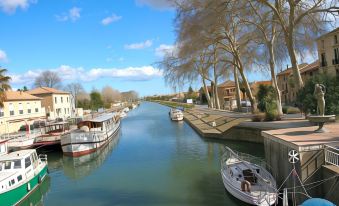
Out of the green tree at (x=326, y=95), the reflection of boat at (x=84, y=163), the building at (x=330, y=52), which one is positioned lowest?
the reflection of boat at (x=84, y=163)

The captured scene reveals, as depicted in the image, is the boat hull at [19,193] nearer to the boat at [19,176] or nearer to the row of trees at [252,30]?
the boat at [19,176]

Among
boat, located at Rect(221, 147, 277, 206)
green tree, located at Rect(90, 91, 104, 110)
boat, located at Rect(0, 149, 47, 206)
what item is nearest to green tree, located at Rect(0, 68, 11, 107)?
boat, located at Rect(0, 149, 47, 206)

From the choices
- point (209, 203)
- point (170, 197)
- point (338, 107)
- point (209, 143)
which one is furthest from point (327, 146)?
point (209, 143)

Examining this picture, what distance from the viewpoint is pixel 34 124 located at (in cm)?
5153

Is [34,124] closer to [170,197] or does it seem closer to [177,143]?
[177,143]

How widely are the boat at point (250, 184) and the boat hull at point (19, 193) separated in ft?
36.1

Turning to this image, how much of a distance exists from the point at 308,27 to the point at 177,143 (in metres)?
17.5

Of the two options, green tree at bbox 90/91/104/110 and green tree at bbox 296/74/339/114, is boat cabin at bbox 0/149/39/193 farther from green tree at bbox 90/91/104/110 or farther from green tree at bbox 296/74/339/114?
green tree at bbox 90/91/104/110

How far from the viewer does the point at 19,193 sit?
19.1 metres

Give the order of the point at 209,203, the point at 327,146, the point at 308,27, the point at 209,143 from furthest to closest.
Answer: the point at 209,143 < the point at 308,27 < the point at 209,203 < the point at 327,146

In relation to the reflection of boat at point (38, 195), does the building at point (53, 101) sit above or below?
above

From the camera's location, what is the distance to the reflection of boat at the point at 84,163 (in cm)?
2730

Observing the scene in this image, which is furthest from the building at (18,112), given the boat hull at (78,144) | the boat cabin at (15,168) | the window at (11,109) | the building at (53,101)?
the boat cabin at (15,168)

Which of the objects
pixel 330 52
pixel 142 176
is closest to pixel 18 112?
pixel 142 176
